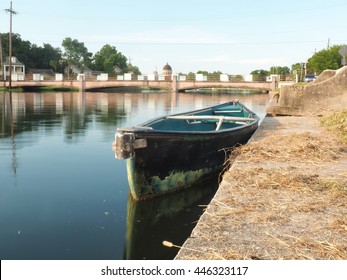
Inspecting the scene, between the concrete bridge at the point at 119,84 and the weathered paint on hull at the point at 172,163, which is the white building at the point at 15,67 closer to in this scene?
the concrete bridge at the point at 119,84

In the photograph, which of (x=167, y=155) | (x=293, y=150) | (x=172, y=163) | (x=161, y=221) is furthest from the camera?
(x=293, y=150)

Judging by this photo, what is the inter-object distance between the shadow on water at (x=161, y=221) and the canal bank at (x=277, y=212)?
109 centimetres

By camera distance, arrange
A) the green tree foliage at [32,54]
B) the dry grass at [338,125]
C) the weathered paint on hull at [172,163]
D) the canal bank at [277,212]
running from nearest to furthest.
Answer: the canal bank at [277,212] < the weathered paint on hull at [172,163] < the dry grass at [338,125] < the green tree foliage at [32,54]

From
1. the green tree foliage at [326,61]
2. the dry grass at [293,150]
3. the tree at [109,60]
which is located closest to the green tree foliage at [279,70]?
the green tree foliage at [326,61]

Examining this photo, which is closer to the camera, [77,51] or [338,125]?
[338,125]

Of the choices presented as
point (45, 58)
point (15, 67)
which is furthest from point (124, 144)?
point (45, 58)

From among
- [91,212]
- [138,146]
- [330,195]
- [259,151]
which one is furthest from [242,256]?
[259,151]

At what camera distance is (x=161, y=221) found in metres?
6.09

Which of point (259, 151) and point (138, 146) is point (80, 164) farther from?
point (259, 151)

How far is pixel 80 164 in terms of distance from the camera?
9.63m

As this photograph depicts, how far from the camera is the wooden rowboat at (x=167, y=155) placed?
6078 mm

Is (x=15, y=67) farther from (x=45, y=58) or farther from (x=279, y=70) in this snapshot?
(x=279, y=70)

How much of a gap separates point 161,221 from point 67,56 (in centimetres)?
12365

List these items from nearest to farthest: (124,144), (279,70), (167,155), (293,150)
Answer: (124,144)
(167,155)
(293,150)
(279,70)
